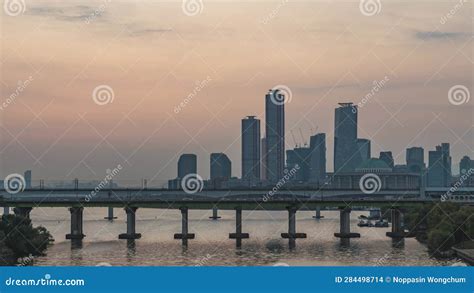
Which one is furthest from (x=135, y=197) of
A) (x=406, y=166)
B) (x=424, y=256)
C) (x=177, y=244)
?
(x=406, y=166)

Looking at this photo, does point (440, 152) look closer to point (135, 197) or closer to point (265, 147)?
point (265, 147)

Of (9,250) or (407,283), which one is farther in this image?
(9,250)

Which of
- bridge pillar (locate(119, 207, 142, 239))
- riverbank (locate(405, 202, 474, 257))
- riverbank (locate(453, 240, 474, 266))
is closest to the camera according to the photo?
riverbank (locate(453, 240, 474, 266))
